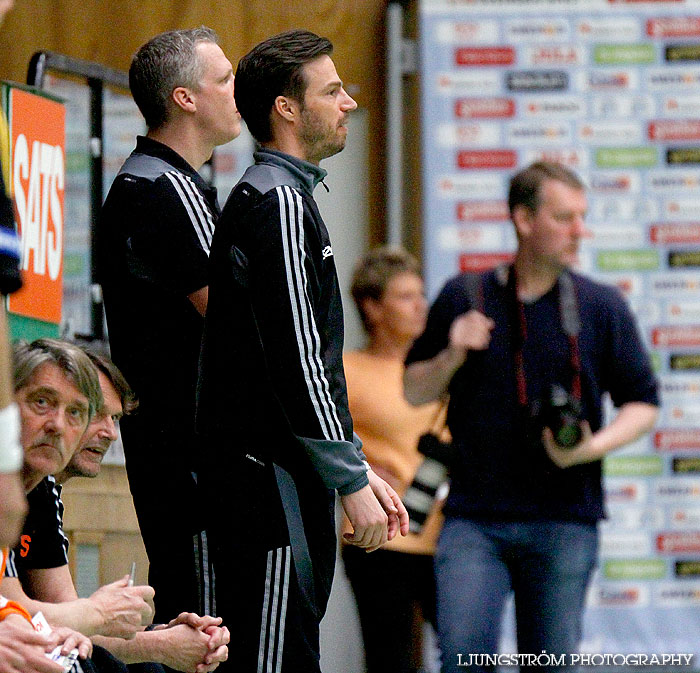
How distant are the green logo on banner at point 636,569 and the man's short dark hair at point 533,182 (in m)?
2.11

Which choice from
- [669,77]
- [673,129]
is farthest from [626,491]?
[669,77]

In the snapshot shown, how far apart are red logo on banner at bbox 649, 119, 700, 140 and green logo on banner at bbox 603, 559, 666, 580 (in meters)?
1.76

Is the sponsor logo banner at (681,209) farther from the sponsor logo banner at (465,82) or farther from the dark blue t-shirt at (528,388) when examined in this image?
the dark blue t-shirt at (528,388)

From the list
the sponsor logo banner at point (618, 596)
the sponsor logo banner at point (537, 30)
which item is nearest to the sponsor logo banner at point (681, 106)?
the sponsor logo banner at point (537, 30)

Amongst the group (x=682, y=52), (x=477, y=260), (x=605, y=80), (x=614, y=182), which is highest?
(x=682, y=52)

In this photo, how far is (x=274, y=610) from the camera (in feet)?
9.55

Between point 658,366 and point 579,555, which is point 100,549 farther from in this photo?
point 658,366

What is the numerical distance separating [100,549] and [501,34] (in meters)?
2.85

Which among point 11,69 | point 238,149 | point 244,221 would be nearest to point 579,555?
point 244,221

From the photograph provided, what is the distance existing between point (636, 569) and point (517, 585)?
6.34 feet

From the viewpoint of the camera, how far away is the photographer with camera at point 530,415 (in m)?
4.20

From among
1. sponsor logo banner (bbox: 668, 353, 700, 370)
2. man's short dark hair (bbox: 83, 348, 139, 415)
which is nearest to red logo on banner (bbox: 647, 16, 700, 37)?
sponsor logo banner (bbox: 668, 353, 700, 370)

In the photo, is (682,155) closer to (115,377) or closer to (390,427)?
(390,427)

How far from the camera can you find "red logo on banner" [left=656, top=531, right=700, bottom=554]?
6074 millimetres
